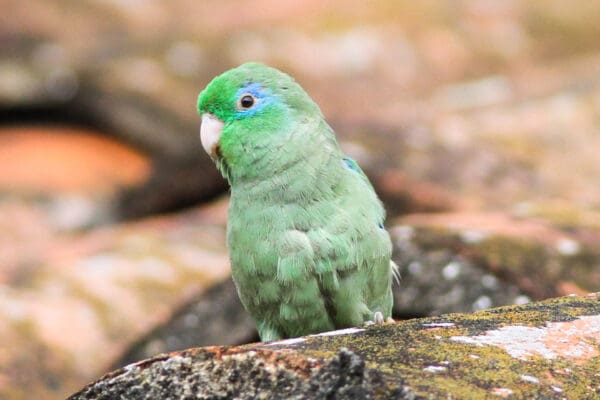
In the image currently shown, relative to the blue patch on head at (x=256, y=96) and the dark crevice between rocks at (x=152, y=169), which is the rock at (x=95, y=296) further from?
the blue patch on head at (x=256, y=96)

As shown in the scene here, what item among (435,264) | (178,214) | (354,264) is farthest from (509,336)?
(178,214)

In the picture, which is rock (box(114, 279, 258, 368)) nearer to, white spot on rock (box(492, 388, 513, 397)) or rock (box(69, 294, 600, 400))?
rock (box(69, 294, 600, 400))

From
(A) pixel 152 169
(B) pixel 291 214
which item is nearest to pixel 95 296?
(B) pixel 291 214

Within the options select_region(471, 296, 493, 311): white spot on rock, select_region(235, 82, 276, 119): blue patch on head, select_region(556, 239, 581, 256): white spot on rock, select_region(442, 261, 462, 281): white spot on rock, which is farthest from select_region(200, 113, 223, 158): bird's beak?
select_region(556, 239, 581, 256): white spot on rock

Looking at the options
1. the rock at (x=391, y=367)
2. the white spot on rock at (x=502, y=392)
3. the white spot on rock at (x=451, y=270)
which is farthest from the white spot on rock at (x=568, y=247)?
the white spot on rock at (x=502, y=392)

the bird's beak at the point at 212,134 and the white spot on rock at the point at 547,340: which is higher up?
the bird's beak at the point at 212,134

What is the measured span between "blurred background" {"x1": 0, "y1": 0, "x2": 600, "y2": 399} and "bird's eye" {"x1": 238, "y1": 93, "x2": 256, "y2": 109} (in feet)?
3.27

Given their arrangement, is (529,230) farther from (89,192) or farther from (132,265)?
(89,192)

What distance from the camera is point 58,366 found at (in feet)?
17.5

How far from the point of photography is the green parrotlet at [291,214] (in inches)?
159

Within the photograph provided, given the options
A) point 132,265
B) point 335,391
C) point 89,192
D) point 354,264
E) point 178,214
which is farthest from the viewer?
point 89,192

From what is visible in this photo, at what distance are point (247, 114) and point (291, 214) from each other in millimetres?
585

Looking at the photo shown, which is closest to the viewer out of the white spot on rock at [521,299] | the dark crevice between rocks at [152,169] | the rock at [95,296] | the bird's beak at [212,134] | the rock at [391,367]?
the rock at [391,367]

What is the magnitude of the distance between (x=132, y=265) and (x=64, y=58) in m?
3.88
